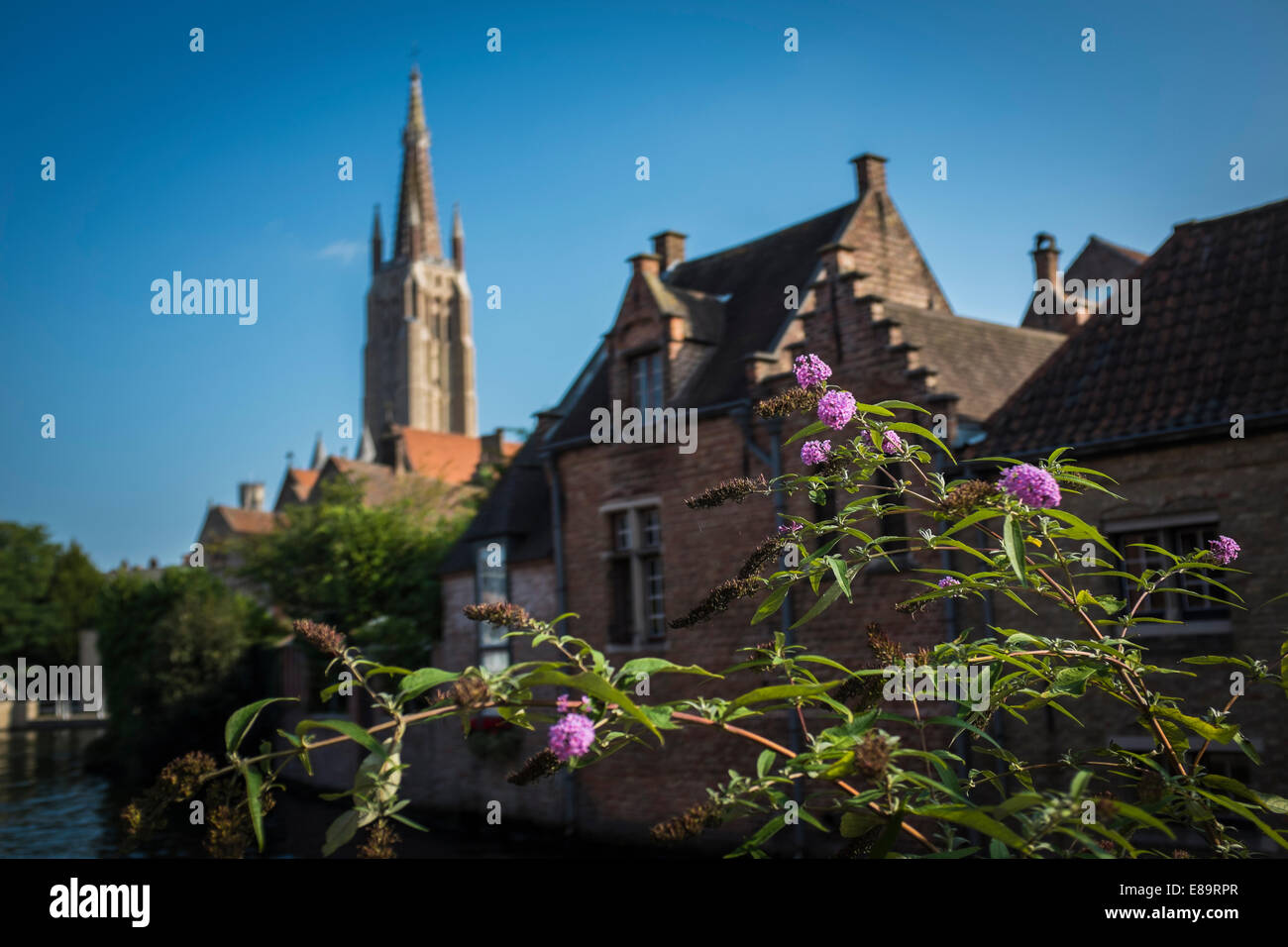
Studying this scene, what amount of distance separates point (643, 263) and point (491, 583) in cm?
704

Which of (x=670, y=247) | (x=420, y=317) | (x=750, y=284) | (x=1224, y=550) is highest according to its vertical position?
(x=420, y=317)

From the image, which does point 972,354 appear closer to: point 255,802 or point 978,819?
point 978,819

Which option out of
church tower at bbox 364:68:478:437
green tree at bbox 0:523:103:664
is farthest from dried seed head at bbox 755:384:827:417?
church tower at bbox 364:68:478:437

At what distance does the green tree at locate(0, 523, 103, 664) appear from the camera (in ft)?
191

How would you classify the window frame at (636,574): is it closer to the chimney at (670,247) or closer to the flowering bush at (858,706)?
the chimney at (670,247)

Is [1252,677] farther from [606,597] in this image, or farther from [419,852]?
[419,852]

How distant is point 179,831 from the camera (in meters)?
24.9

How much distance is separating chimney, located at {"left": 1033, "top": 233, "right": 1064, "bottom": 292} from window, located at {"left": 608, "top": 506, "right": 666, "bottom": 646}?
9.87 metres

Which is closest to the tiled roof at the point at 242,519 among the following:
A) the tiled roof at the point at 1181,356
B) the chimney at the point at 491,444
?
the chimney at the point at 491,444

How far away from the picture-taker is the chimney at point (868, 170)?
19453 mm

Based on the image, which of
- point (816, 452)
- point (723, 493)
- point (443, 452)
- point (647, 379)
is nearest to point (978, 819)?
point (723, 493)

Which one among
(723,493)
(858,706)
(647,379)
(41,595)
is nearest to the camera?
(858,706)

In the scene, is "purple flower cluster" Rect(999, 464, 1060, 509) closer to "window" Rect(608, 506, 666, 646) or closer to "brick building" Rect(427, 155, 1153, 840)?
"brick building" Rect(427, 155, 1153, 840)

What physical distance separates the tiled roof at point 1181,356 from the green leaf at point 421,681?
11807mm
